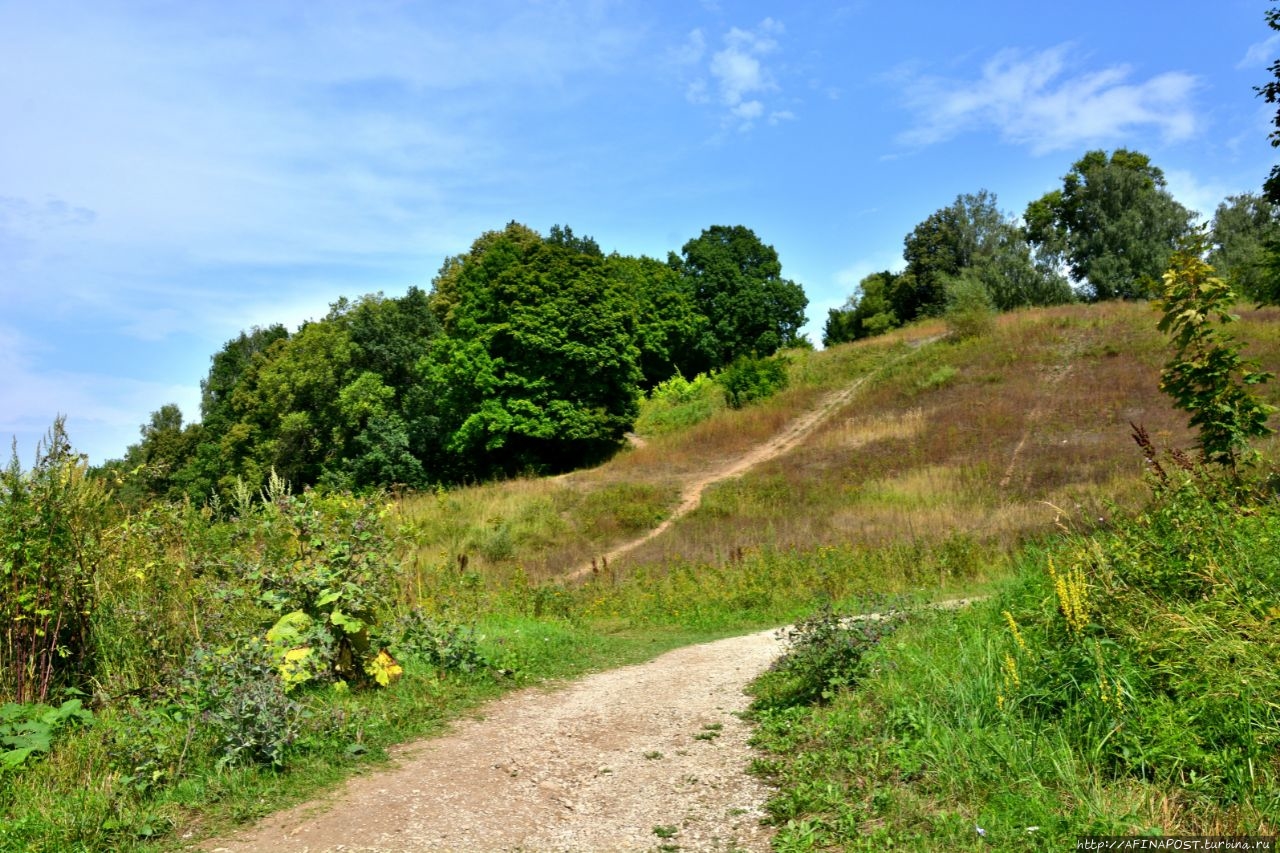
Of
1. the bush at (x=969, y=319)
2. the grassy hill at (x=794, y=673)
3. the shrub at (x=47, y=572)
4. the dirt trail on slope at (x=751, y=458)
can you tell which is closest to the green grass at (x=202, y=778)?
the grassy hill at (x=794, y=673)

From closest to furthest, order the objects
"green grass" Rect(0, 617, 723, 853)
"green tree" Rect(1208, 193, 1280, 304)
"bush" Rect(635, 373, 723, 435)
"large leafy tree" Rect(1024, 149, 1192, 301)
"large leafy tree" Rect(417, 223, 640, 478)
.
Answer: "green grass" Rect(0, 617, 723, 853)
"large leafy tree" Rect(417, 223, 640, 478)
"bush" Rect(635, 373, 723, 435)
"large leafy tree" Rect(1024, 149, 1192, 301)
"green tree" Rect(1208, 193, 1280, 304)

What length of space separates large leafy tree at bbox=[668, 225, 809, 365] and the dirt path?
49.7m

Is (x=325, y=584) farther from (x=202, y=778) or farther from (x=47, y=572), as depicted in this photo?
(x=47, y=572)

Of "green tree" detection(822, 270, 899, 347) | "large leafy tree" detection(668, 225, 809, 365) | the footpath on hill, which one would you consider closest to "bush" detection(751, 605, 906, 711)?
the footpath on hill

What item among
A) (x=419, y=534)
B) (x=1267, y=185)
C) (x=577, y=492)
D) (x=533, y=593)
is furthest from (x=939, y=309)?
(x=419, y=534)

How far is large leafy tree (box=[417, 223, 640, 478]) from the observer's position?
37750 mm

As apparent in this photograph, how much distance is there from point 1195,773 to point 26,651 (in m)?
7.49

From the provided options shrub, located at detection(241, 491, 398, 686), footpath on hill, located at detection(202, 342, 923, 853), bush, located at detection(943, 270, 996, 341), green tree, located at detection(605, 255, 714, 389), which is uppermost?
green tree, located at detection(605, 255, 714, 389)

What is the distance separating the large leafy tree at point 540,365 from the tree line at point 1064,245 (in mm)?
18267

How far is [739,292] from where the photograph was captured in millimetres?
56250

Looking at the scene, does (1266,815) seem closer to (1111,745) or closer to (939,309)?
(1111,745)

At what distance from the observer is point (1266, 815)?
331 centimetres

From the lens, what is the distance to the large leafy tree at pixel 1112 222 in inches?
1913

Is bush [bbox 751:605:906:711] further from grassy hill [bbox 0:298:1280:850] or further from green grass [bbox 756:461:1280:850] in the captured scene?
green grass [bbox 756:461:1280:850]
